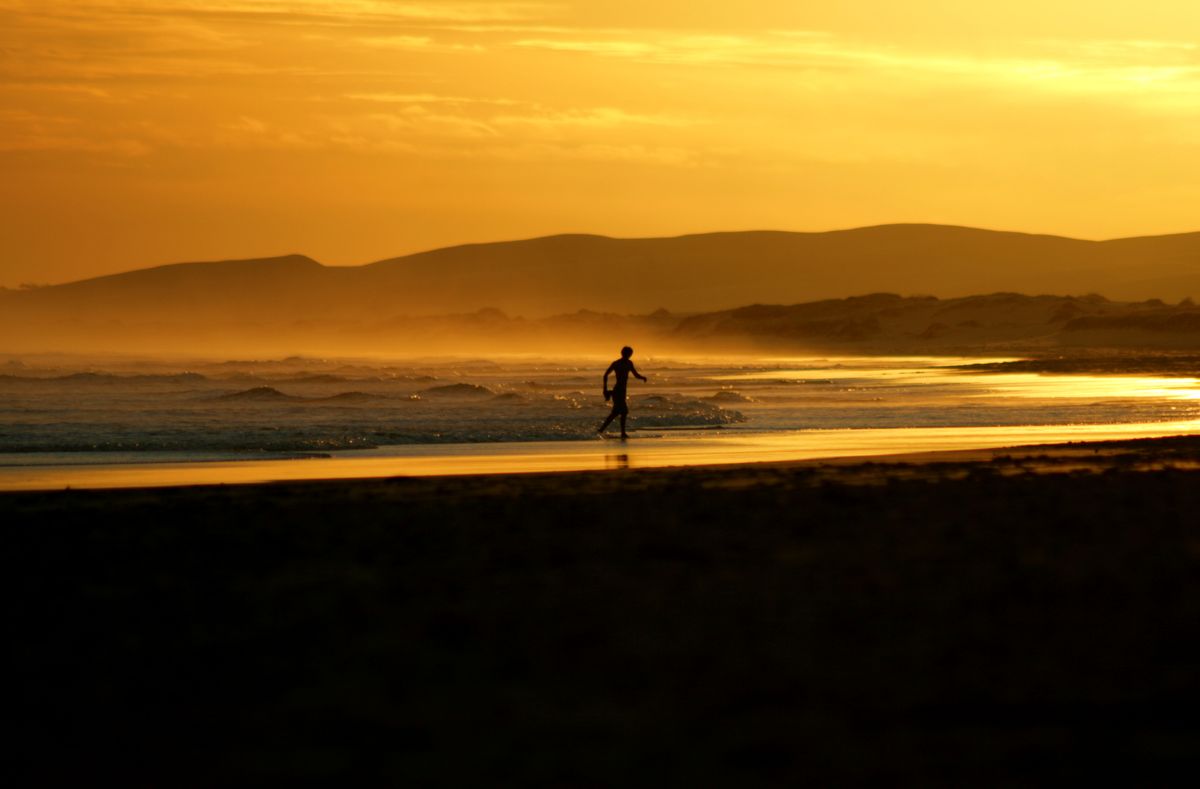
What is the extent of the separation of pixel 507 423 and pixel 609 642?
19884 mm

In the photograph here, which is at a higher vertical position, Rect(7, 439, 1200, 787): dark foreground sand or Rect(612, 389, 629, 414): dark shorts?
Rect(612, 389, 629, 414): dark shorts

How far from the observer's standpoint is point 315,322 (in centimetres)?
15912

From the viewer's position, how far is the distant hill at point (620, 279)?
6398 inches

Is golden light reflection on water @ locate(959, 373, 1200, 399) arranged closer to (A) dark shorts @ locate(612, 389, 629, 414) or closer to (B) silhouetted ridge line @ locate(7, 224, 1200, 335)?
(A) dark shorts @ locate(612, 389, 629, 414)

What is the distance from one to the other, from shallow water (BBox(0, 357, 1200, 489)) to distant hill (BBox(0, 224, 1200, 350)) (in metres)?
113

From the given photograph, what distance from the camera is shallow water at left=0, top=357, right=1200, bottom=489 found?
1856cm

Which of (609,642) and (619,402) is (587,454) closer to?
(619,402)

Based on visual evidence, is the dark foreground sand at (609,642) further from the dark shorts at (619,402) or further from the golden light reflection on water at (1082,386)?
the golden light reflection on water at (1082,386)

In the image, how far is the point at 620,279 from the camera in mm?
182125

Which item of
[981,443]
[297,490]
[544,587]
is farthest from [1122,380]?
[544,587]

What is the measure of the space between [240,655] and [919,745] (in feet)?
10.3

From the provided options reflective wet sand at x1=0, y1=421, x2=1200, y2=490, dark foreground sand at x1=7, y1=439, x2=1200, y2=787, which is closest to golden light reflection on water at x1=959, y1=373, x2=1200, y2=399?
reflective wet sand at x1=0, y1=421, x2=1200, y2=490

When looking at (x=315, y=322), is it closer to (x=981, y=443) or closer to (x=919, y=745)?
(x=981, y=443)

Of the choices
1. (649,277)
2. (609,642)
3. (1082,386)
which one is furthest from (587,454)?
(649,277)
